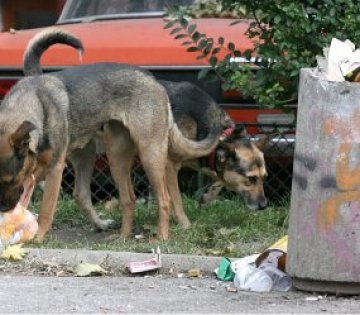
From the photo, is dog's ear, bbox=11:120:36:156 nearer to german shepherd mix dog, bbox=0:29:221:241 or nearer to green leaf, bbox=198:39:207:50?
german shepherd mix dog, bbox=0:29:221:241

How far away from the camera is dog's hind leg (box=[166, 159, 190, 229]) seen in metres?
8.37

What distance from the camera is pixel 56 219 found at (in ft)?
29.2

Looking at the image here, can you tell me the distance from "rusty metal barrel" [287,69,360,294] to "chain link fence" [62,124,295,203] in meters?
2.65

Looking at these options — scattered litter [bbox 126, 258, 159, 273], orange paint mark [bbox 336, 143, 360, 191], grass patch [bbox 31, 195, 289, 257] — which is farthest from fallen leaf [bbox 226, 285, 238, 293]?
orange paint mark [bbox 336, 143, 360, 191]

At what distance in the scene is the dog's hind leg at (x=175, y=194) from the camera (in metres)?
8.37

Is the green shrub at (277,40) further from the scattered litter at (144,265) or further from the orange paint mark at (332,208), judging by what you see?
the orange paint mark at (332,208)

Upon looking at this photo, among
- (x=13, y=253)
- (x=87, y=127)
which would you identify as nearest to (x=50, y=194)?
(x=87, y=127)

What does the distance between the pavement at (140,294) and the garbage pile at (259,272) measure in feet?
0.23

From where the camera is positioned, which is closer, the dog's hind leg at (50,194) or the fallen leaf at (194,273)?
the fallen leaf at (194,273)

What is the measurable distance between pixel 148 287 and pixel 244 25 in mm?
3844

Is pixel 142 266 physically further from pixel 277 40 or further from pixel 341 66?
pixel 277 40

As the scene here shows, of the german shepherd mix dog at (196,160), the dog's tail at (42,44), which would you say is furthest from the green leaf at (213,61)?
the dog's tail at (42,44)

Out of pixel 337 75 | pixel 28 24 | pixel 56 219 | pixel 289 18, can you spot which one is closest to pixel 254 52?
pixel 289 18

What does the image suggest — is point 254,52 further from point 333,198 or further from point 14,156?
point 333,198
